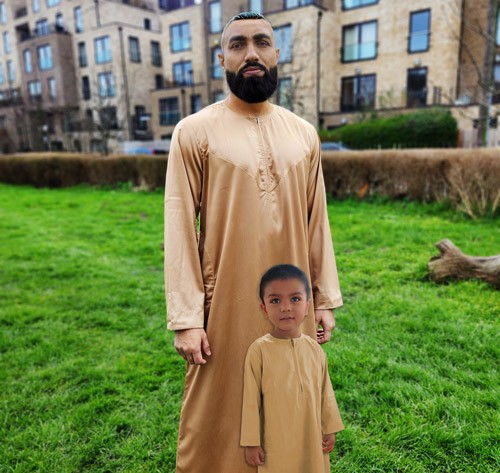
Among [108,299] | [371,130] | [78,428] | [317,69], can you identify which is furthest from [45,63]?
[78,428]

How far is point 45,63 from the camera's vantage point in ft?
144

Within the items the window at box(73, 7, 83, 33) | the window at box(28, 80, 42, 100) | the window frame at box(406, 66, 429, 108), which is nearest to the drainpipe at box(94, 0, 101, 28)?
the window at box(73, 7, 83, 33)

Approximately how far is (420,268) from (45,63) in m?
47.4

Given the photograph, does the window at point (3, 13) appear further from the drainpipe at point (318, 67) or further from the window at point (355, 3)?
the window at point (355, 3)

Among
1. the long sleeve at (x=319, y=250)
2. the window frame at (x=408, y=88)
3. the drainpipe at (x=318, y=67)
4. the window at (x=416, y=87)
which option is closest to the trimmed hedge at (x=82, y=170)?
the long sleeve at (x=319, y=250)

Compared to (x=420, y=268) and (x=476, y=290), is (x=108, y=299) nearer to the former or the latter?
(x=420, y=268)

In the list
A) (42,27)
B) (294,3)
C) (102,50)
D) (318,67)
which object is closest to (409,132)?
(318,67)

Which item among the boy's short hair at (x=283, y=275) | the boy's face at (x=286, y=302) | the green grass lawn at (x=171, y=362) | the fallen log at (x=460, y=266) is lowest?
the green grass lawn at (x=171, y=362)

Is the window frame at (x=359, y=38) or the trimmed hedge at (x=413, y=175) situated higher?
the window frame at (x=359, y=38)

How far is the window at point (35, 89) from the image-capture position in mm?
44719

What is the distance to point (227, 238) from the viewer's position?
77.0 inches

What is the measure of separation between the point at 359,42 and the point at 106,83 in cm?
2364

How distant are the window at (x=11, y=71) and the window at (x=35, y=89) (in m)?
4.96

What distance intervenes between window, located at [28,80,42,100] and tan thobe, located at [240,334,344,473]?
5000 centimetres
